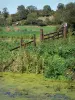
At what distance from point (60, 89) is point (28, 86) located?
57.6 inches

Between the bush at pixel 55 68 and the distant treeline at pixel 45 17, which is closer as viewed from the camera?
the bush at pixel 55 68

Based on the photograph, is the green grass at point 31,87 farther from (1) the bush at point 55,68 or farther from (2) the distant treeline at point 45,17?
(2) the distant treeline at point 45,17

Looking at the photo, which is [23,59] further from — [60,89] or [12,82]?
[60,89]

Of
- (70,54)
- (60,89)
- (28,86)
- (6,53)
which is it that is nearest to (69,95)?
(60,89)

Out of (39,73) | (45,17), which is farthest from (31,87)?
(45,17)

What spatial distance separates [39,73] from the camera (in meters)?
18.2

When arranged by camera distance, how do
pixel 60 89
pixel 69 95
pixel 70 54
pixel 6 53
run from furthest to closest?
pixel 6 53, pixel 70 54, pixel 60 89, pixel 69 95

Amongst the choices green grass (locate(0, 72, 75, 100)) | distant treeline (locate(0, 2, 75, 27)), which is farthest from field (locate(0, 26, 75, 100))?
distant treeline (locate(0, 2, 75, 27))

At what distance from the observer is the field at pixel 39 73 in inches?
536

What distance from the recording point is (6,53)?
826 inches

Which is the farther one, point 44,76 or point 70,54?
point 70,54

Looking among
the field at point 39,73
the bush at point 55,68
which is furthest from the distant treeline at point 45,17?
the bush at point 55,68

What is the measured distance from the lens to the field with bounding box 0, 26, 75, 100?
13.6m

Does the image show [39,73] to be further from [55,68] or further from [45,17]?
[45,17]
